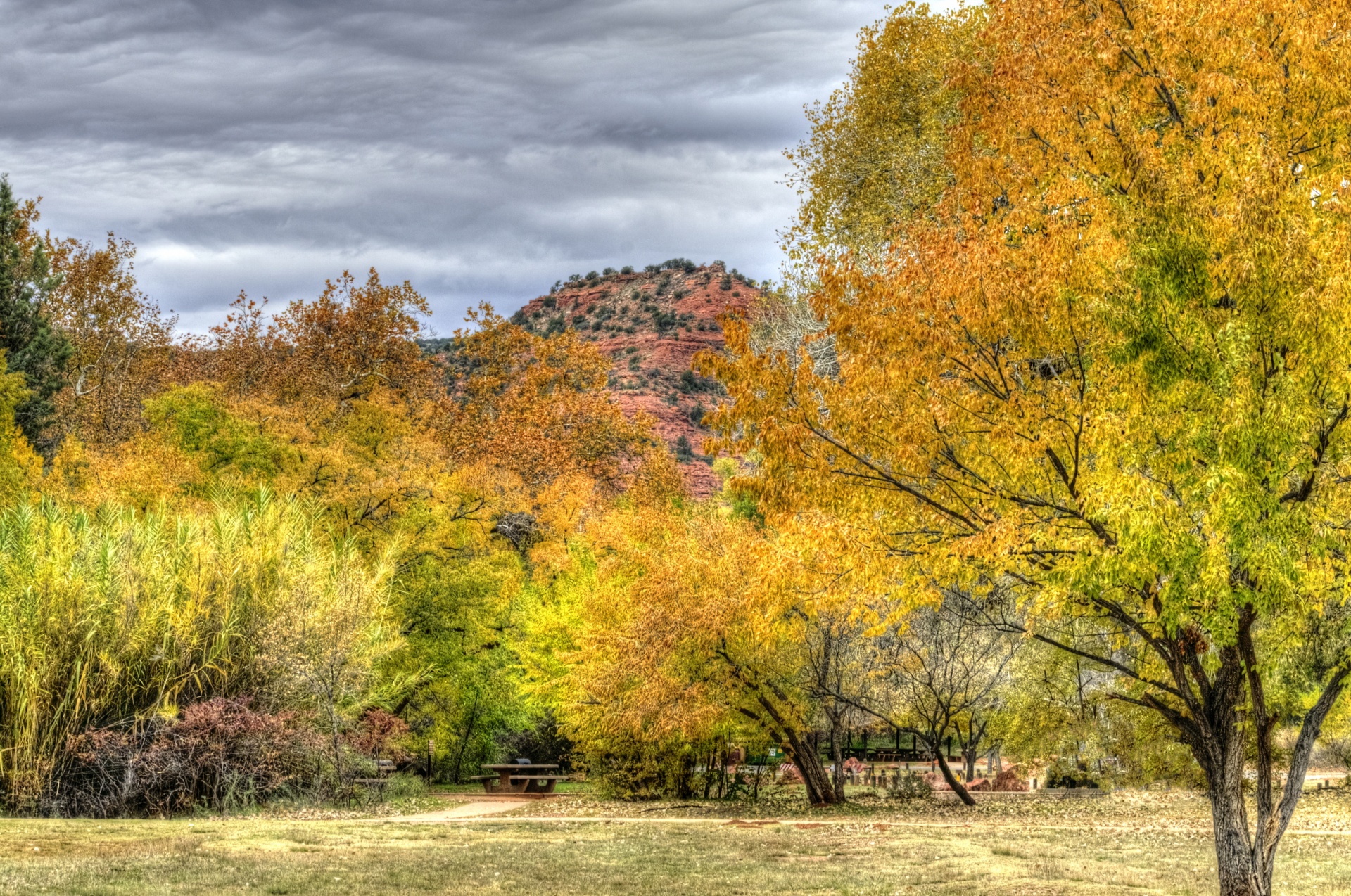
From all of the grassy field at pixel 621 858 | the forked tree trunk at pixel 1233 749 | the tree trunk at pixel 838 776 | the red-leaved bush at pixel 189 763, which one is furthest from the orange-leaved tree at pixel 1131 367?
the tree trunk at pixel 838 776

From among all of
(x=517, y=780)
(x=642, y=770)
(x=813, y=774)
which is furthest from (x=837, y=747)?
(x=517, y=780)

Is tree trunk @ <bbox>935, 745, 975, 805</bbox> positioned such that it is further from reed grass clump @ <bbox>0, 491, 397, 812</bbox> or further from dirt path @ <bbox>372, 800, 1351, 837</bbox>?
reed grass clump @ <bbox>0, 491, 397, 812</bbox>

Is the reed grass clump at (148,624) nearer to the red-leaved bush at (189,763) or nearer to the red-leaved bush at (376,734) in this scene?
the red-leaved bush at (189,763)

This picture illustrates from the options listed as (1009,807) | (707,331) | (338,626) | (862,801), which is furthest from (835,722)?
(707,331)

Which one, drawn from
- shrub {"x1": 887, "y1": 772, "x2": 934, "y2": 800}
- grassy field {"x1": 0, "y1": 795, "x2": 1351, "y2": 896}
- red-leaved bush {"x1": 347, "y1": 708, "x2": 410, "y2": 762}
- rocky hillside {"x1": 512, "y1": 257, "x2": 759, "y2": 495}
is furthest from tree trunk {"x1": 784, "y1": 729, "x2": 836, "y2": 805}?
rocky hillside {"x1": 512, "y1": 257, "x2": 759, "y2": 495}

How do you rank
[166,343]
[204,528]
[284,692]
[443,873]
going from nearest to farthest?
[443,873] < [284,692] < [204,528] < [166,343]

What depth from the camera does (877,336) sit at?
877 centimetres

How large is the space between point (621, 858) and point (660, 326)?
6586cm

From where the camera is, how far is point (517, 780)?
26.4 m

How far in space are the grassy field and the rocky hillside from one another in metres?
39.7

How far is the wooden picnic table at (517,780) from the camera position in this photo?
84.8 ft

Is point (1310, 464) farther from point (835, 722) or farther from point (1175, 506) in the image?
point (835, 722)

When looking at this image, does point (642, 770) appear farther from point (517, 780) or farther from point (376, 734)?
point (376, 734)

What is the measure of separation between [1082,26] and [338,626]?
13.6 metres
